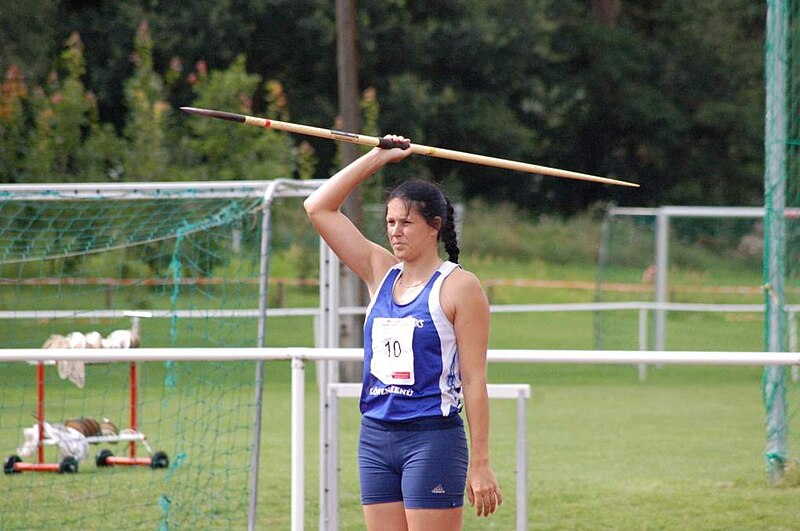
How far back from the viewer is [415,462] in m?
4.23

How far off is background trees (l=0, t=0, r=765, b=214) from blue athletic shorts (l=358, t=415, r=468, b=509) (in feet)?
58.3

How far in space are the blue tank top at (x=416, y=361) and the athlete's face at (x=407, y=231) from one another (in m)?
0.13

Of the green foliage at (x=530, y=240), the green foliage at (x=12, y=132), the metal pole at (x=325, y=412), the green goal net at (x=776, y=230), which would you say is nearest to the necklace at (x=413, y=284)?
the metal pole at (x=325, y=412)

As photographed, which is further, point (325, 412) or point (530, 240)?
point (530, 240)

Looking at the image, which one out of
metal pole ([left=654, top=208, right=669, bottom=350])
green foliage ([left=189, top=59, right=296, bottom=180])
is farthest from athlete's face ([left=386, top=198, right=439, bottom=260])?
green foliage ([left=189, top=59, right=296, bottom=180])

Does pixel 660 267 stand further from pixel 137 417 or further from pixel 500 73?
pixel 500 73

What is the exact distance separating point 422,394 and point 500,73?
3197 cm

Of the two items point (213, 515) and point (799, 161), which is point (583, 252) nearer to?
point (799, 161)

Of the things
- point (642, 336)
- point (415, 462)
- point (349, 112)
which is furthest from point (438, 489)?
point (642, 336)

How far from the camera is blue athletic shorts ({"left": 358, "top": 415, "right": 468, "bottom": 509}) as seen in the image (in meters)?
4.22

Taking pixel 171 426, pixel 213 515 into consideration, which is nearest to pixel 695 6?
pixel 171 426

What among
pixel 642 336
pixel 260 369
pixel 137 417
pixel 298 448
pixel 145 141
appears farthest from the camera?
pixel 145 141

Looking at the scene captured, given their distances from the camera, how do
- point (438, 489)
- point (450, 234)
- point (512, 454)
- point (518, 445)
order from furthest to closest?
1. point (512, 454)
2. point (518, 445)
3. point (450, 234)
4. point (438, 489)

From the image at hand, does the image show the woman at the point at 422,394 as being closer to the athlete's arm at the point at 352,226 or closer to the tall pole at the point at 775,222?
the athlete's arm at the point at 352,226
